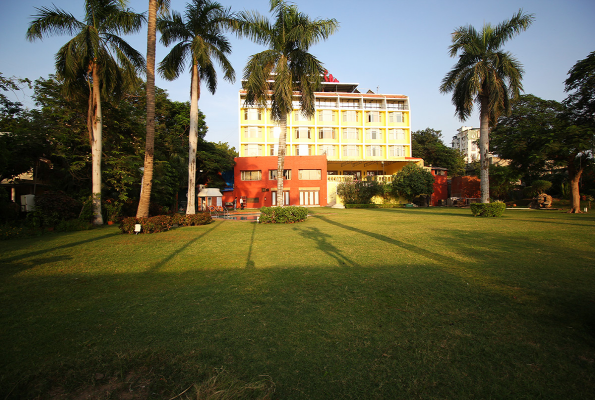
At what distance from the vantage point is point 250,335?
3.52 metres

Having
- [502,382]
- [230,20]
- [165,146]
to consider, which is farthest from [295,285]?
[165,146]

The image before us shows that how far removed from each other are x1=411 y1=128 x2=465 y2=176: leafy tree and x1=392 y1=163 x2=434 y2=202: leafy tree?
20.8 m

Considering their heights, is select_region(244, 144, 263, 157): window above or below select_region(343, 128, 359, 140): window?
below

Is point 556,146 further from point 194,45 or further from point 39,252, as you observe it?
point 39,252

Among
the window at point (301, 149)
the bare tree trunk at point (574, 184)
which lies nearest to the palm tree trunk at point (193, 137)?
the bare tree trunk at point (574, 184)

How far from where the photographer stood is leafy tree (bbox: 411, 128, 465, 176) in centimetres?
5159

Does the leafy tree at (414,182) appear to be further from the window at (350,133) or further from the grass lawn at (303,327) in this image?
the grass lawn at (303,327)

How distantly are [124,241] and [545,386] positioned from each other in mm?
11675

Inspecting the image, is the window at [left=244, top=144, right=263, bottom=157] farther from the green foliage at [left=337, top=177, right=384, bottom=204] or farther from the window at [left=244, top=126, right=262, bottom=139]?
the green foliage at [left=337, top=177, right=384, bottom=204]

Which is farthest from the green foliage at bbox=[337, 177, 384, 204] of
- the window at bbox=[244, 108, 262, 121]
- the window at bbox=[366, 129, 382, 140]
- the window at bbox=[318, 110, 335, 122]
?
the window at bbox=[244, 108, 262, 121]

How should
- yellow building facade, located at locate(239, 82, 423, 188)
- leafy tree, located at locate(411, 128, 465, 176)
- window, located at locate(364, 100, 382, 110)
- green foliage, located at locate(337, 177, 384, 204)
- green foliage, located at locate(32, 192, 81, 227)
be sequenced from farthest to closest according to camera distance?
leafy tree, located at locate(411, 128, 465, 176) → window, located at locate(364, 100, 382, 110) → yellow building facade, located at locate(239, 82, 423, 188) → green foliage, located at locate(337, 177, 384, 204) → green foliage, located at locate(32, 192, 81, 227)

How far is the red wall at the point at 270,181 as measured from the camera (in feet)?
120

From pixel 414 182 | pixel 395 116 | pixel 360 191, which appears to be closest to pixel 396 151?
pixel 395 116

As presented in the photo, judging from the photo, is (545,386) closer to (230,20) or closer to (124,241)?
(124,241)
